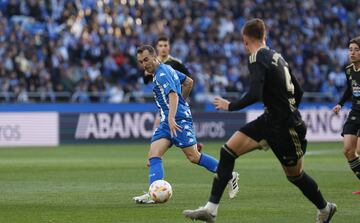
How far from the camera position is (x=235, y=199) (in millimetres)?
12250

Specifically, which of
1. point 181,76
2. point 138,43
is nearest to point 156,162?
point 181,76

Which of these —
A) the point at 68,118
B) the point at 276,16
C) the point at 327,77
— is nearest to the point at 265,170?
the point at 68,118

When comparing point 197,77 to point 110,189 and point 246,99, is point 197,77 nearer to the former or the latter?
point 110,189

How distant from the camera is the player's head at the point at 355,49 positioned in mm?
12844

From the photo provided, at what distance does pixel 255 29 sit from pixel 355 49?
4489 millimetres

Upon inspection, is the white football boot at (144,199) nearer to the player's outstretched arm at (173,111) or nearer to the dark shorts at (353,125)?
the player's outstretched arm at (173,111)

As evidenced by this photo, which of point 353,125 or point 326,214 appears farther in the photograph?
point 353,125

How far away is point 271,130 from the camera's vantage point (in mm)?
9055

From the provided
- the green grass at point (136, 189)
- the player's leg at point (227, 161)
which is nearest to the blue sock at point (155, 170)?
the green grass at point (136, 189)

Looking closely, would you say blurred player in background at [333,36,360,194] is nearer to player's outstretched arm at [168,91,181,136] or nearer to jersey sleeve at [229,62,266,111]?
player's outstretched arm at [168,91,181,136]

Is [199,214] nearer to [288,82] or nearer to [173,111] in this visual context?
[288,82]

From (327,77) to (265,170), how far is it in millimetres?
17644

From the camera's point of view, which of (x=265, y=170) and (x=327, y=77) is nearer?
(x=265, y=170)

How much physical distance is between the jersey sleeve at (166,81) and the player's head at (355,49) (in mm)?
3093
